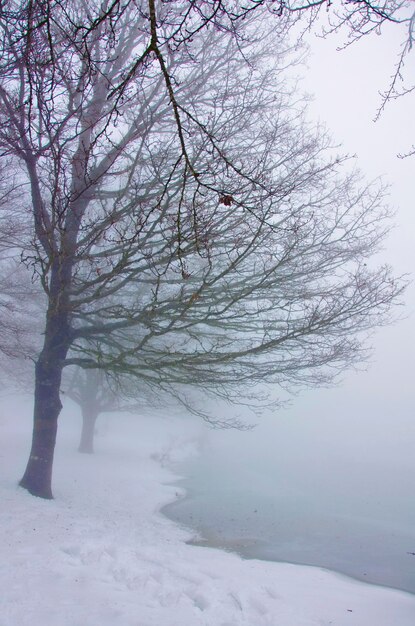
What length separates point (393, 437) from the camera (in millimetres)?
39656

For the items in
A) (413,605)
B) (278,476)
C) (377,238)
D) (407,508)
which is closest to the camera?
(413,605)

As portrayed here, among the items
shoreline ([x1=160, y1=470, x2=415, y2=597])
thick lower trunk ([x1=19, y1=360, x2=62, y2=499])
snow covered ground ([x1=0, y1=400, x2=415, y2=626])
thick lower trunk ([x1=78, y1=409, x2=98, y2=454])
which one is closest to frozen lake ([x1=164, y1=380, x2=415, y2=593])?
shoreline ([x1=160, y1=470, x2=415, y2=597])

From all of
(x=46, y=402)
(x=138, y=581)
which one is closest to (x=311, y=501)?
(x=46, y=402)

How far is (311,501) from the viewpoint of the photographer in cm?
1780

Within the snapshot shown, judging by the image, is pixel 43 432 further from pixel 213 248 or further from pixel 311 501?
pixel 311 501

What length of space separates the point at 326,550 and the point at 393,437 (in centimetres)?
3066

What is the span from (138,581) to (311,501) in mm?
13141

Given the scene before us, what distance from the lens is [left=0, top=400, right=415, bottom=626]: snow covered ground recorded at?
16.2ft

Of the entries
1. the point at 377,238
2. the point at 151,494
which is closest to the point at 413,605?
the point at 377,238

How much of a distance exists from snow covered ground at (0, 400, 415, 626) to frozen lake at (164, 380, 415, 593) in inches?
80.5

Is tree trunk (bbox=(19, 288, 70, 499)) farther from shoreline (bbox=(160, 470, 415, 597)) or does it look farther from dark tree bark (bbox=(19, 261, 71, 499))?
shoreline (bbox=(160, 470, 415, 597))

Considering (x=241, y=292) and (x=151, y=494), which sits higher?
(x=241, y=292)

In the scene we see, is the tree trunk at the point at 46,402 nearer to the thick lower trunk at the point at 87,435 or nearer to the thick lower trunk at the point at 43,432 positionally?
the thick lower trunk at the point at 43,432

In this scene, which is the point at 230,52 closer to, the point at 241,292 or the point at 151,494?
the point at 241,292
